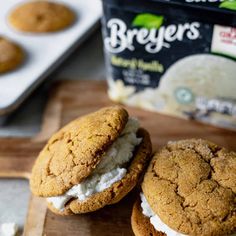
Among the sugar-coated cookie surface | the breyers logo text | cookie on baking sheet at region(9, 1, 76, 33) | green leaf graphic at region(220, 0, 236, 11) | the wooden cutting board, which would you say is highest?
green leaf graphic at region(220, 0, 236, 11)

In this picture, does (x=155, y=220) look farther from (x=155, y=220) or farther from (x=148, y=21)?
(x=148, y=21)

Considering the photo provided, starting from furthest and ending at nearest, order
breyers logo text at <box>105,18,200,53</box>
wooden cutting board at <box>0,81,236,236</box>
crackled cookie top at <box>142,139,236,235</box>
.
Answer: breyers logo text at <box>105,18,200,53</box> < wooden cutting board at <box>0,81,236,236</box> < crackled cookie top at <box>142,139,236,235</box>

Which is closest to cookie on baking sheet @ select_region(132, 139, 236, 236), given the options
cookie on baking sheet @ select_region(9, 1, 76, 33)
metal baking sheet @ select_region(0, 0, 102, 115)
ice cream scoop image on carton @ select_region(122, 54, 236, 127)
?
ice cream scoop image on carton @ select_region(122, 54, 236, 127)

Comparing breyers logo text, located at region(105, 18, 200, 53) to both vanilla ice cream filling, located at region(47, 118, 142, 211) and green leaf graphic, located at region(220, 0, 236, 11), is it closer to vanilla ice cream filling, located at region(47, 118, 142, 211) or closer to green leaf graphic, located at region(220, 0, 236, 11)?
green leaf graphic, located at region(220, 0, 236, 11)

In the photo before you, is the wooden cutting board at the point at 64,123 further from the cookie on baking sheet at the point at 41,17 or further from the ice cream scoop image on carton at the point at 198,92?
the cookie on baking sheet at the point at 41,17

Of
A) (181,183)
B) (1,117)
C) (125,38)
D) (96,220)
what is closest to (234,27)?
(125,38)

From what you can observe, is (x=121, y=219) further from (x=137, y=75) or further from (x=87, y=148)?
(x=137, y=75)

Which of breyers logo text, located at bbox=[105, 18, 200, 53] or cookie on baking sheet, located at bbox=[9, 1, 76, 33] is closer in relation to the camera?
breyers logo text, located at bbox=[105, 18, 200, 53]
